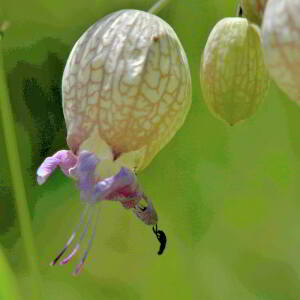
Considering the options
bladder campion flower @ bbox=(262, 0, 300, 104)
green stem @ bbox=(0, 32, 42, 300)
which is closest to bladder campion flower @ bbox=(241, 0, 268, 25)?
bladder campion flower @ bbox=(262, 0, 300, 104)

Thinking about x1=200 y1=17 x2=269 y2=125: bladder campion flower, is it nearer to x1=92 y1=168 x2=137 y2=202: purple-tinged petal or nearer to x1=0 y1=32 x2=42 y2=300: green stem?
x1=92 y1=168 x2=137 y2=202: purple-tinged petal

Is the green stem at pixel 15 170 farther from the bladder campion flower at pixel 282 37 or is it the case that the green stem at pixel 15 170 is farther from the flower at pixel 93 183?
the bladder campion flower at pixel 282 37

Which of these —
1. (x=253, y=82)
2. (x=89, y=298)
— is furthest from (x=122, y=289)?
(x=253, y=82)

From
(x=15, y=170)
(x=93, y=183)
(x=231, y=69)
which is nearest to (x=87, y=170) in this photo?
(x=93, y=183)

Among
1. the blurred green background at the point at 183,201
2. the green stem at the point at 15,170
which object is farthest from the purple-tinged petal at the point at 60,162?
the blurred green background at the point at 183,201

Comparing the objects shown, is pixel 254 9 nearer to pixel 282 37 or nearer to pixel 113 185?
pixel 282 37

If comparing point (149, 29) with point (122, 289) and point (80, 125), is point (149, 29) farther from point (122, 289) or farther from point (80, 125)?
point (122, 289)
